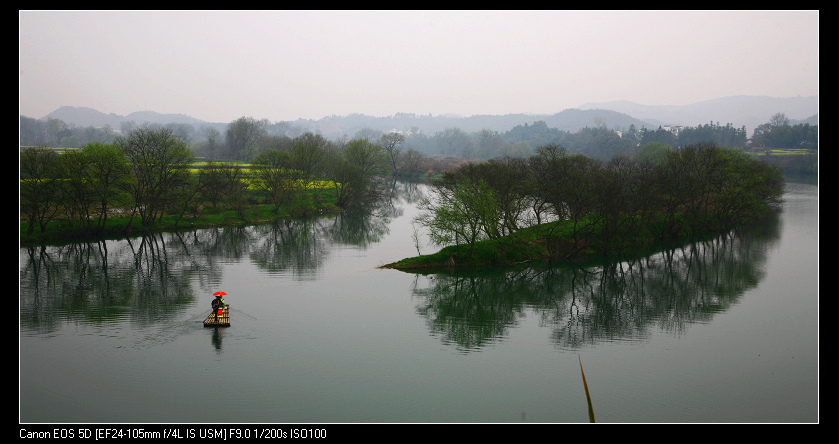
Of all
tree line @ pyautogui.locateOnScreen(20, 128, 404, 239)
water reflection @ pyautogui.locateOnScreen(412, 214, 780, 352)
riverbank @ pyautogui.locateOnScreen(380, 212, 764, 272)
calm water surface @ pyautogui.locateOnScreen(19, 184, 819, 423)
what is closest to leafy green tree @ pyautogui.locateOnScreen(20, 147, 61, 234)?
tree line @ pyautogui.locateOnScreen(20, 128, 404, 239)

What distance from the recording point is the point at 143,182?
49.2 m

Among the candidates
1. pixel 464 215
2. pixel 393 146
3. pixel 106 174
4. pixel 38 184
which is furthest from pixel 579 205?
pixel 393 146

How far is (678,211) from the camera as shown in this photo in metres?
51.1

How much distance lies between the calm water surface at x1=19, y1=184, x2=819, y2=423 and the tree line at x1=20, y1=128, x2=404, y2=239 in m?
5.96

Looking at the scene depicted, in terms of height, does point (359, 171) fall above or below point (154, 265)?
above

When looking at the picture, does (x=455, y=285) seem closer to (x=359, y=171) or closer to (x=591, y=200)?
(x=591, y=200)

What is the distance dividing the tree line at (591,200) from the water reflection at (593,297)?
349 cm

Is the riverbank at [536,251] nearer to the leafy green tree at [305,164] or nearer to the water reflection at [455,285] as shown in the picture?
the water reflection at [455,285]

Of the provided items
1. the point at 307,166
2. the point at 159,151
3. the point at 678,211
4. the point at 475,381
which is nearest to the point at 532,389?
the point at 475,381

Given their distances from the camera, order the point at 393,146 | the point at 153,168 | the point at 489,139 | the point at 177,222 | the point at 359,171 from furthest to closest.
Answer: the point at 489,139 < the point at 393,146 < the point at 359,171 < the point at 177,222 < the point at 153,168

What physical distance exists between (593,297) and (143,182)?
130 ft

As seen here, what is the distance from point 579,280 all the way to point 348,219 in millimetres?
32118

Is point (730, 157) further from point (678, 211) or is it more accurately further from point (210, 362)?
point (210, 362)

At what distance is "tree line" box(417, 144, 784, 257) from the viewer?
38.5m
